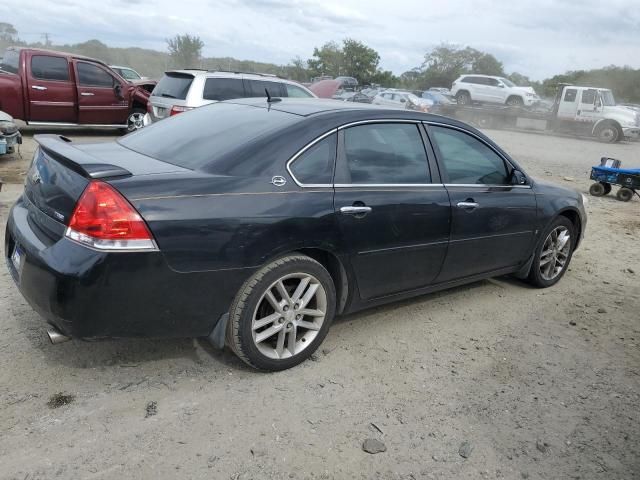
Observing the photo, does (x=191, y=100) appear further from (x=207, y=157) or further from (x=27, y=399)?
(x=27, y=399)

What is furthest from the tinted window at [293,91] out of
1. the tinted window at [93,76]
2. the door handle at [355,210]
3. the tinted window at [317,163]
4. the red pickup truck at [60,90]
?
the door handle at [355,210]

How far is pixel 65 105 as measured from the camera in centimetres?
1212

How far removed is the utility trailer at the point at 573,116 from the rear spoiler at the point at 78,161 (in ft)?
80.2

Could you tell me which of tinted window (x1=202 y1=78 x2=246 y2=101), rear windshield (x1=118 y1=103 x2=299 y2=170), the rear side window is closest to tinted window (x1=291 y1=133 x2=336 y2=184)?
rear windshield (x1=118 y1=103 x2=299 y2=170)

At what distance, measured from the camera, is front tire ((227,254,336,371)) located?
3049 millimetres

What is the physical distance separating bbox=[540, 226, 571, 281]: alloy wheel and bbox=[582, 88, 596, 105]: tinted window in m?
21.8

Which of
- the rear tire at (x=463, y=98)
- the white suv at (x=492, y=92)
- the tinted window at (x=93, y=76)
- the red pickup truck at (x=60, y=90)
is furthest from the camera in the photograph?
the rear tire at (x=463, y=98)

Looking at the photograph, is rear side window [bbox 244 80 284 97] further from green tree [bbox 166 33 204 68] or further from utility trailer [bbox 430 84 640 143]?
green tree [bbox 166 33 204 68]

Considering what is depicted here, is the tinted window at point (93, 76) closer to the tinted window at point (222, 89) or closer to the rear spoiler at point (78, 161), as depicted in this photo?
the tinted window at point (222, 89)

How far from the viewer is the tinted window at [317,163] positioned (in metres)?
3.25

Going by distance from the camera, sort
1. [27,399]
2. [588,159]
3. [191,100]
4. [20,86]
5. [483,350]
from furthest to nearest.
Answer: [588,159] → [20,86] → [191,100] → [483,350] → [27,399]

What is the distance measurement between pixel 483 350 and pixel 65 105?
11.3 m

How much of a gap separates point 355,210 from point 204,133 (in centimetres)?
110

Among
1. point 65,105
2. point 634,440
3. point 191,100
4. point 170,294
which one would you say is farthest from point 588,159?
point 170,294
